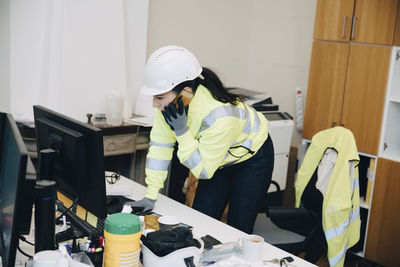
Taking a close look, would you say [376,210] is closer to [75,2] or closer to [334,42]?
[334,42]

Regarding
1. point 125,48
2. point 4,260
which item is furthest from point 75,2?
point 4,260

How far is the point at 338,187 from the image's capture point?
7.40ft

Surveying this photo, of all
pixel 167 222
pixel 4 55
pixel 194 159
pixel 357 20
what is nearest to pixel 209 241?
pixel 167 222

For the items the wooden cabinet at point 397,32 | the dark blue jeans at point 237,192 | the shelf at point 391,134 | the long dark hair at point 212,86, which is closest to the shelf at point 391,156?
the shelf at point 391,134

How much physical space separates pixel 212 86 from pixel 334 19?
1582mm

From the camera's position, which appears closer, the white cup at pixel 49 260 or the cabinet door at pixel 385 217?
the white cup at pixel 49 260

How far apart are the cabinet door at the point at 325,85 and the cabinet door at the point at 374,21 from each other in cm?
14

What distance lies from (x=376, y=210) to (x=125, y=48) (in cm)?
211

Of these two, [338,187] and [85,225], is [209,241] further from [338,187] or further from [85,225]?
[338,187]

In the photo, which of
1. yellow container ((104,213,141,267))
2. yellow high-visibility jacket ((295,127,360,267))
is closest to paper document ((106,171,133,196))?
yellow container ((104,213,141,267))

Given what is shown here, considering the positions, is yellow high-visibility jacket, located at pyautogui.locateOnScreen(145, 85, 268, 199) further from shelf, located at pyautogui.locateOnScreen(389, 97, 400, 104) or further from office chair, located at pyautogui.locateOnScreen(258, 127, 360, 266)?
shelf, located at pyautogui.locateOnScreen(389, 97, 400, 104)

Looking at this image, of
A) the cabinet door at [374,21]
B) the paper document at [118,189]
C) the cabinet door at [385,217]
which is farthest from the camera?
the cabinet door at [385,217]

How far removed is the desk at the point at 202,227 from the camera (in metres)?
1.69

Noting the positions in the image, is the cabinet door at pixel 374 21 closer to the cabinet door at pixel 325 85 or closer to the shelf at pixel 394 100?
the cabinet door at pixel 325 85
